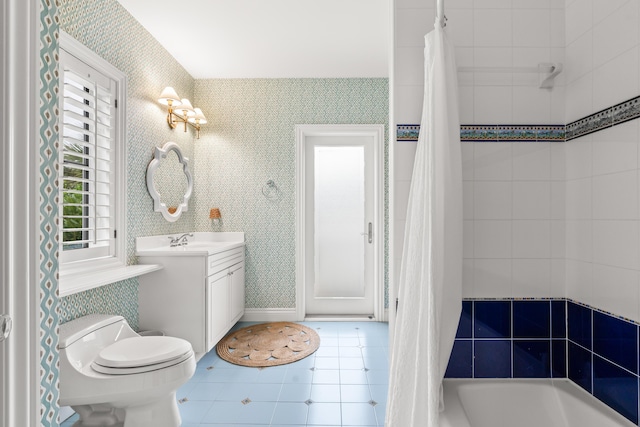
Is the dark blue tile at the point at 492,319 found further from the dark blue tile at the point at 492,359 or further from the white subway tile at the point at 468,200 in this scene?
the white subway tile at the point at 468,200

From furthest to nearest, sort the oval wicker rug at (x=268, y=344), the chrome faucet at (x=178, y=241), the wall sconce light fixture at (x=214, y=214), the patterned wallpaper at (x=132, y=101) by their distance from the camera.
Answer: the wall sconce light fixture at (x=214, y=214) < the chrome faucet at (x=178, y=241) < the oval wicker rug at (x=268, y=344) < the patterned wallpaper at (x=132, y=101)

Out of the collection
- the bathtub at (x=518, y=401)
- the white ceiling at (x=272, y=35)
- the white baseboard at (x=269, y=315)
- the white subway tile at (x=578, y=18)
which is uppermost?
the white ceiling at (x=272, y=35)

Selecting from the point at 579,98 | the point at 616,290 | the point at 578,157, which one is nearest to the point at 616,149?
the point at 578,157

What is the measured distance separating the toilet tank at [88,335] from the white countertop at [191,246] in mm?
589

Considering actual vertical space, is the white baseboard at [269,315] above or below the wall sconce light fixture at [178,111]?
below

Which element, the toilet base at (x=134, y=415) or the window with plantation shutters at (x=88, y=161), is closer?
the toilet base at (x=134, y=415)

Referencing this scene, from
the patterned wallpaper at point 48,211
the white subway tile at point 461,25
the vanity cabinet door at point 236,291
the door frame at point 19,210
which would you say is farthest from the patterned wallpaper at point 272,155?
the door frame at point 19,210

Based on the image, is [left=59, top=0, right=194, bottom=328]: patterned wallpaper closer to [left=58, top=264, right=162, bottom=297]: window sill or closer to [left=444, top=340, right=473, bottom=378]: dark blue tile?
[left=58, top=264, right=162, bottom=297]: window sill

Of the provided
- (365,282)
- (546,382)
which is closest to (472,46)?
(546,382)

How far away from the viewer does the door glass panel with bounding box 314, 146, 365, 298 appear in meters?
3.54

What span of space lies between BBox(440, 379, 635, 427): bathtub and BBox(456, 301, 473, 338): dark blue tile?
0.21 metres

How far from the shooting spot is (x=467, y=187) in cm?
151

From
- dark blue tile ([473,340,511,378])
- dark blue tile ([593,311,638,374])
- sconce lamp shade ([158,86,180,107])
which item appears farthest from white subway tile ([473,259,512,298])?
sconce lamp shade ([158,86,180,107])

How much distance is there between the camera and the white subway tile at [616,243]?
1.18 metres
